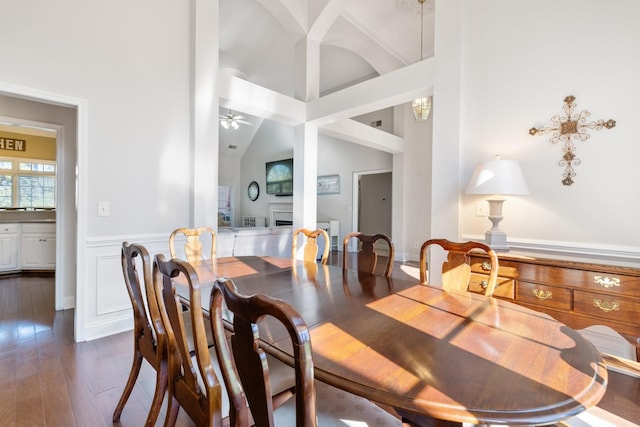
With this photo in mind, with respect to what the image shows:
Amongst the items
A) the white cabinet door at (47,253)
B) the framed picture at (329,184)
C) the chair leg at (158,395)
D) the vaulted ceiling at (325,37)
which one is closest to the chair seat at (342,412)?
the chair leg at (158,395)

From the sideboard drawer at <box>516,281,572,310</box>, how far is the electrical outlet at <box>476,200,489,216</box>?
676 mm

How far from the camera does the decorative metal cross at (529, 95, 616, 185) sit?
79.9 inches

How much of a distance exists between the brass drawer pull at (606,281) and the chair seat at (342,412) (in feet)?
4.53

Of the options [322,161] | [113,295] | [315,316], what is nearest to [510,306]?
[315,316]

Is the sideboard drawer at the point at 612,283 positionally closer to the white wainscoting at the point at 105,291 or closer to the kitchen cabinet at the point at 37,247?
the white wainscoting at the point at 105,291

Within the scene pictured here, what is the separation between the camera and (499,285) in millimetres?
2010

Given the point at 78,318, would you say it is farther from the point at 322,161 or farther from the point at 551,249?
the point at 322,161

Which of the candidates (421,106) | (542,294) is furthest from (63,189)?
(421,106)

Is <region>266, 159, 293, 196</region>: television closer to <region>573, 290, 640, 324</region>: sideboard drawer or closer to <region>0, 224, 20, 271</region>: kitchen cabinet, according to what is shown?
<region>0, 224, 20, 271</region>: kitchen cabinet

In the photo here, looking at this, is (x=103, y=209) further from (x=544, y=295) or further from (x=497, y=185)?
(x=544, y=295)

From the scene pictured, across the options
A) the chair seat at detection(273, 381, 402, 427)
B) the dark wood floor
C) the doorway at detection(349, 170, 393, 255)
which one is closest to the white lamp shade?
the dark wood floor

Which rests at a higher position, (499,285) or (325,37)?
(325,37)

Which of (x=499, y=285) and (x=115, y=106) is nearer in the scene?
(x=499, y=285)

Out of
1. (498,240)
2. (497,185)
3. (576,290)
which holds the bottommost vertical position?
(576,290)
